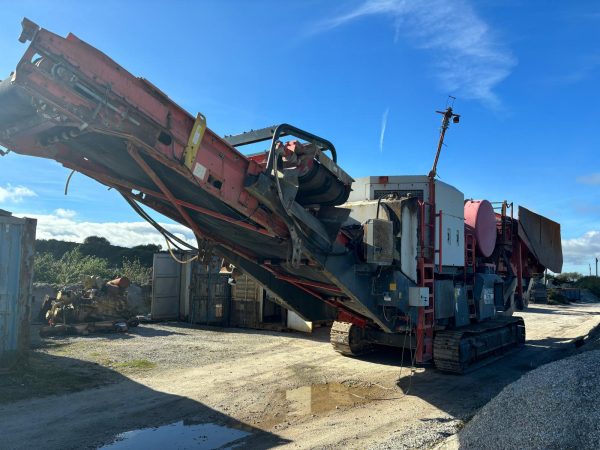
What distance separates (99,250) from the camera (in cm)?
3719

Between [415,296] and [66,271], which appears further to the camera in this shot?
[66,271]

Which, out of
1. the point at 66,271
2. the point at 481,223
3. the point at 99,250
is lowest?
the point at 66,271

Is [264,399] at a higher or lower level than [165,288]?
lower

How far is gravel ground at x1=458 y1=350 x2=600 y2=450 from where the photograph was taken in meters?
4.61

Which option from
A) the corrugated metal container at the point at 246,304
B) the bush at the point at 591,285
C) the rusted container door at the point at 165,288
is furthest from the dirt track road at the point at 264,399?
the bush at the point at 591,285

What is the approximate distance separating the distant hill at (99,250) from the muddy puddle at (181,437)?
104 feet

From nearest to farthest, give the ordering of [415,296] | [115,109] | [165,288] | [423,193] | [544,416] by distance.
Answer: [115,109] < [544,416] < [415,296] < [423,193] < [165,288]

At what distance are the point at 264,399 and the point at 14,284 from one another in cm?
514

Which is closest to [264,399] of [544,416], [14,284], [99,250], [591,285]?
[544,416]

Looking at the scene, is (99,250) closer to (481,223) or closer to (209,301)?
(209,301)

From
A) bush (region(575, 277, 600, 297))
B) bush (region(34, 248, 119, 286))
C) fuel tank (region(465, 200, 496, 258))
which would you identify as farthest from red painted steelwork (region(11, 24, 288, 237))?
bush (region(575, 277, 600, 297))

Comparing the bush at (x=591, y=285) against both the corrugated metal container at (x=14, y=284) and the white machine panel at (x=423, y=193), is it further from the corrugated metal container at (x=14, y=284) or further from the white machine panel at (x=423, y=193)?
the corrugated metal container at (x=14, y=284)

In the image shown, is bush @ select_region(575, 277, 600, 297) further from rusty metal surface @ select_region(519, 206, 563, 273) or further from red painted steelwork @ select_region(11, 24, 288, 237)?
red painted steelwork @ select_region(11, 24, 288, 237)

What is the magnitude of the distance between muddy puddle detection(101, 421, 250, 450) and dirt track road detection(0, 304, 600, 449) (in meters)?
0.04
